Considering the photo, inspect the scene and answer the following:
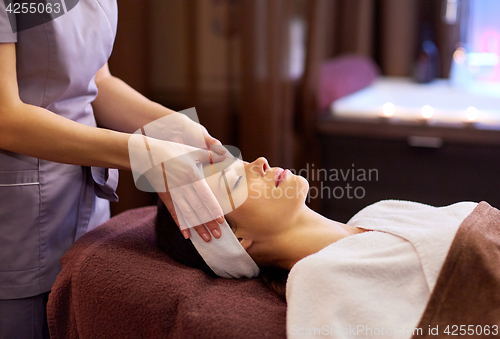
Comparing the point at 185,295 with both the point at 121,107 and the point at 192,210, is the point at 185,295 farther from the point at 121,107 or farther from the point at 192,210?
the point at 121,107

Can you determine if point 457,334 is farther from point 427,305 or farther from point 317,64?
point 317,64

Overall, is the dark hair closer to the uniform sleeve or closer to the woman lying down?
the woman lying down

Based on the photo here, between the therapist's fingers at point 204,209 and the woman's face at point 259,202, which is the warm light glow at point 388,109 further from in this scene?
the therapist's fingers at point 204,209

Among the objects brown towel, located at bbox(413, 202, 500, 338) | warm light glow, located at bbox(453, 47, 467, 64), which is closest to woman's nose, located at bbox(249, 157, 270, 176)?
brown towel, located at bbox(413, 202, 500, 338)

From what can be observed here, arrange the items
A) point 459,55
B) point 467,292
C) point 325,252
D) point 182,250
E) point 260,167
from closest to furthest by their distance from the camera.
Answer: point 467,292 < point 325,252 < point 182,250 < point 260,167 < point 459,55

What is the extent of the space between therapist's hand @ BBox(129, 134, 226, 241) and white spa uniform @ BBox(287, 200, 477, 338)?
0.75 feet

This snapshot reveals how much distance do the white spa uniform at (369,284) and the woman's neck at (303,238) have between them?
0.31ft

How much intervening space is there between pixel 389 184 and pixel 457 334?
1.44m

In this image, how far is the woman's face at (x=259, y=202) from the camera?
1067mm

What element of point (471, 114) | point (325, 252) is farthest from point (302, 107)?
point (325, 252)

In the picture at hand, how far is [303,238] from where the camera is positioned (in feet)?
3.52

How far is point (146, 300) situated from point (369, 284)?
451 mm

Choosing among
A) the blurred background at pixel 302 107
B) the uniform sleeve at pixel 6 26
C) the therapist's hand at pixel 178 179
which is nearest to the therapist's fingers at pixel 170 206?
the therapist's hand at pixel 178 179

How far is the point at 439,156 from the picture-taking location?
2.08 m
